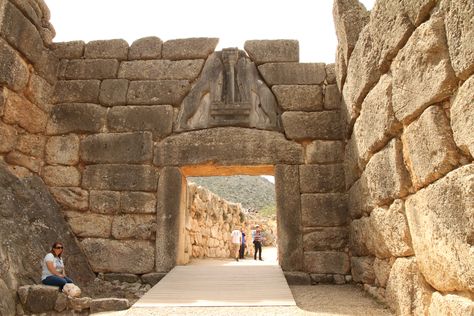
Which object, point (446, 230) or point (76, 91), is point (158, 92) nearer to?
point (76, 91)

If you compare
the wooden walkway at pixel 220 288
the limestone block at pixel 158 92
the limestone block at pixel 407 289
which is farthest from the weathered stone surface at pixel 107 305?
the limestone block at pixel 158 92

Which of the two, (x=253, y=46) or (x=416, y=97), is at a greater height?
(x=253, y=46)

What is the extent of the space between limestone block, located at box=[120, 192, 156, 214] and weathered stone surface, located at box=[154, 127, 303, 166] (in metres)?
0.53

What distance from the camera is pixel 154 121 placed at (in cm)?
591

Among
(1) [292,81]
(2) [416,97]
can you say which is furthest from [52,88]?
(2) [416,97]

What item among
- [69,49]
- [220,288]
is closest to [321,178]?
[220,288]

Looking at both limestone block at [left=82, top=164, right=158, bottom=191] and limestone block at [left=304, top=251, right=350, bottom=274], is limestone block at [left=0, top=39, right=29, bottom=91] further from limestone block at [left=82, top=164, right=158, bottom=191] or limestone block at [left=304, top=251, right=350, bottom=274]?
limestone block at [left=304, top=251, right=350, bottom=274]

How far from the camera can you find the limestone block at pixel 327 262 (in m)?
5.23

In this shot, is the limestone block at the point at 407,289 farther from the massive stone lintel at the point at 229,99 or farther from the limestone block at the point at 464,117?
the massive stone lintel at the point at 229,99

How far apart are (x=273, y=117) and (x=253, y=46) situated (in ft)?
4.16

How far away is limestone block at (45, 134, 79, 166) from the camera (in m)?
5.84

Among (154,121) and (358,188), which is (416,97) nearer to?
(358,188)

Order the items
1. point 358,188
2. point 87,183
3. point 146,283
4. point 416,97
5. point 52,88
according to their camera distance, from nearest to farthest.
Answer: point 416,97 < point 358,188 < point 146,283 < point 87,183 < point 52,88

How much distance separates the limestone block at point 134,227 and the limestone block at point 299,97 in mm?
2669
